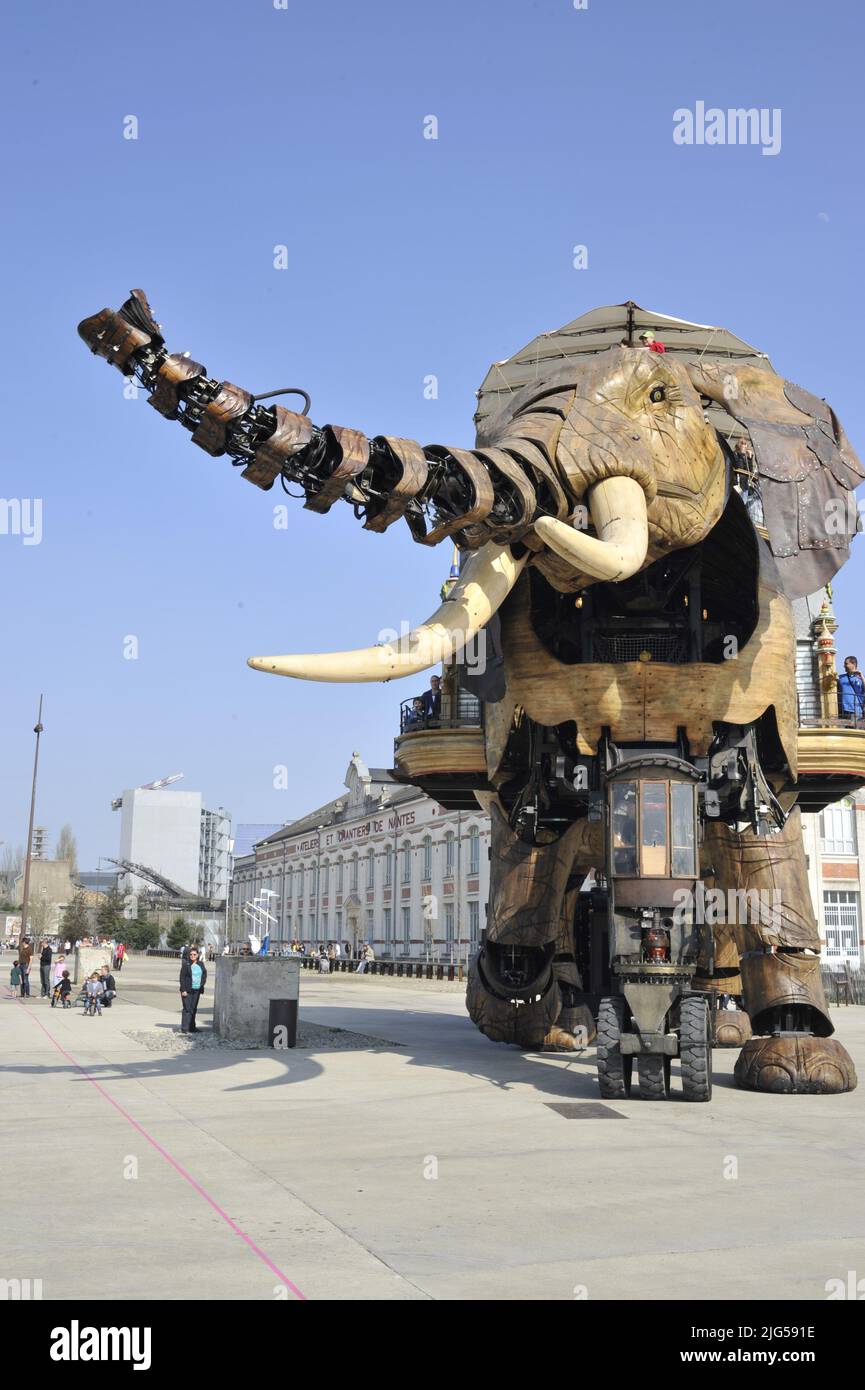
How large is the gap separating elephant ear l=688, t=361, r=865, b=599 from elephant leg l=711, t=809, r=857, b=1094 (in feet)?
9.88

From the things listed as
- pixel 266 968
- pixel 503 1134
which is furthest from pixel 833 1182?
pixel 266 968

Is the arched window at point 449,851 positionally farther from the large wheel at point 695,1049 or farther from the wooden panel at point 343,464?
the wooden panel at point 343,464

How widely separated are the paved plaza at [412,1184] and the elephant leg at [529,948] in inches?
32.4

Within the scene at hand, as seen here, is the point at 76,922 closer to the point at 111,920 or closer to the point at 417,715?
the point at 111,920

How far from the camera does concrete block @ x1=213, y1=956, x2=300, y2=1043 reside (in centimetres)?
1619

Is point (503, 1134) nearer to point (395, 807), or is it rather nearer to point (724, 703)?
point (724, 703)

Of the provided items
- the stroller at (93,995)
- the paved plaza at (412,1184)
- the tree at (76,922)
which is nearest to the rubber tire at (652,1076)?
the paved plaza at (412,1184)

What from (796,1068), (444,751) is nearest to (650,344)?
(444,751)

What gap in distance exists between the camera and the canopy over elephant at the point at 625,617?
838 centimetres

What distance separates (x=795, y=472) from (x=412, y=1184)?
676 centimetres

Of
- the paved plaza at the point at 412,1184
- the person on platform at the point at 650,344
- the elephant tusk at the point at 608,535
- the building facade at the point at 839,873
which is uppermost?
the person on platform at the point at 650,344

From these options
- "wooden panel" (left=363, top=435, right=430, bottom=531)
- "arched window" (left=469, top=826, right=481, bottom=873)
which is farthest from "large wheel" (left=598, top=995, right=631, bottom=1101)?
"arched window" (left=469, top=826, right=481, bottom=873)

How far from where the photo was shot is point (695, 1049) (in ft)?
35.8
